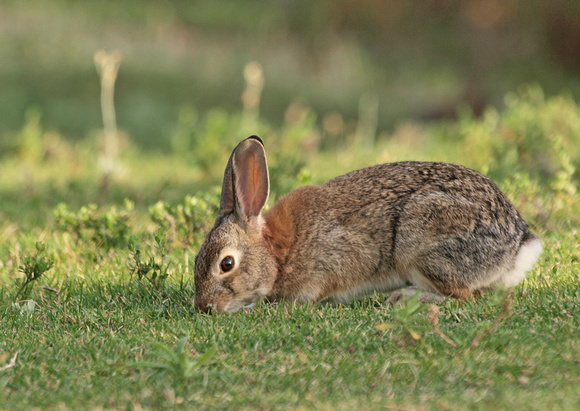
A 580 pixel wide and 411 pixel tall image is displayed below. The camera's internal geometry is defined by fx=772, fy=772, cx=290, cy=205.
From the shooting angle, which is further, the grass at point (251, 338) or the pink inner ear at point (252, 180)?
the pink inner ear at point (252, 180)

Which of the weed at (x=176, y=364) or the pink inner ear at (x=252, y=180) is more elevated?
the pink inner ear at (x=252, y=180)

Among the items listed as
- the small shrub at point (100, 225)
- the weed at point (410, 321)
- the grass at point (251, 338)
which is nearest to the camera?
the grass at point (251, 338)

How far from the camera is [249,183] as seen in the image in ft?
16.6

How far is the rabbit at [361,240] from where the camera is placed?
4918 mm

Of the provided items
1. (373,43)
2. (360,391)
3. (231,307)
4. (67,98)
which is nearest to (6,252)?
(231,307)

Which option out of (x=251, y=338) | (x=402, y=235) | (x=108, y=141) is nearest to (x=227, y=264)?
(x=251, y=338)

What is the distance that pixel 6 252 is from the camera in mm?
5977

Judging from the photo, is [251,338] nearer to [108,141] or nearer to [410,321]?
[410,321]

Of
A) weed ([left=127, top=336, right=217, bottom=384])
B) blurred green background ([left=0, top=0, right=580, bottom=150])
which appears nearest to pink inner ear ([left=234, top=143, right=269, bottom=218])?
weed ([left=127, top=336, right=217, bottom=384])

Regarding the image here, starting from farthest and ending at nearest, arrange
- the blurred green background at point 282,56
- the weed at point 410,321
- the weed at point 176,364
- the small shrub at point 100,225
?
the blurred green background at point 282,56, the small shrub at point 100,225, the weed at point 410,321, the weed at point 176,364

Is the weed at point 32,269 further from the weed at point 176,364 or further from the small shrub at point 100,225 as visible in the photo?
the weed at point 176,364

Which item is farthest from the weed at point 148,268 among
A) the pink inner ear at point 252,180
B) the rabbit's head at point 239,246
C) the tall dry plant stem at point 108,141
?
the tall dry plant stem at point 108,141

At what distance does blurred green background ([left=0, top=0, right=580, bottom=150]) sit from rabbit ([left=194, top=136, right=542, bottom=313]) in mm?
8015

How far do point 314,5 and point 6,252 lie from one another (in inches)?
545
